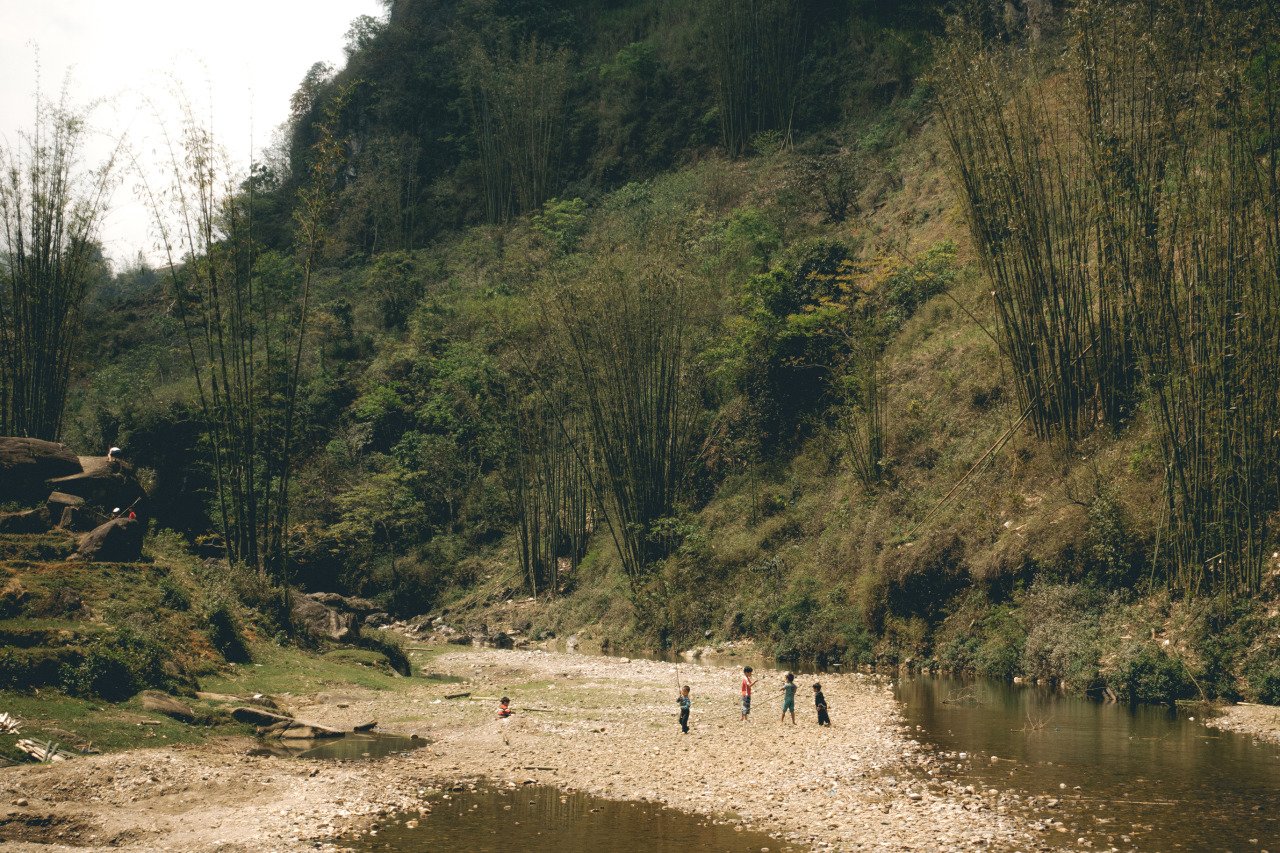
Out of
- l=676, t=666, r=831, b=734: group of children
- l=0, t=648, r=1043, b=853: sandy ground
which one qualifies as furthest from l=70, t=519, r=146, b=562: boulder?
l=676, t=666, r=831, b=734: group of children

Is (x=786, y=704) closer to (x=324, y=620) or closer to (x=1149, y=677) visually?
(x=1149, y=677)

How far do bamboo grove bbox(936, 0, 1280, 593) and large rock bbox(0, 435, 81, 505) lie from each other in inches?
673

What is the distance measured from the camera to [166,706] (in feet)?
37.9

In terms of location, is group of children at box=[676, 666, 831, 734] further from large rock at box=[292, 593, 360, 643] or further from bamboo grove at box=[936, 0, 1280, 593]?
large rock at box=[292, 593, 360, 643]

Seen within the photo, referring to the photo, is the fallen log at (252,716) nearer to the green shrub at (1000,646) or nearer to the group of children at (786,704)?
the group of children at (786,704)

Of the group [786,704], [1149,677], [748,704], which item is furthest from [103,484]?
[1149,677]

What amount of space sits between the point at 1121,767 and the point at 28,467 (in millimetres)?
17073

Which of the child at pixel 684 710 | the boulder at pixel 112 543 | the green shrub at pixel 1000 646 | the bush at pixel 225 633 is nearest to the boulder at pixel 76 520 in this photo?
the boulder at pixel 112 543

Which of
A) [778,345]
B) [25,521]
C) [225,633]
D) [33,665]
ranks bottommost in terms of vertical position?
[225,633]

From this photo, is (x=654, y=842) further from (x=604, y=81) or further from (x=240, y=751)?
(x=604, y=81)

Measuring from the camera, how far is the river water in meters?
7.41

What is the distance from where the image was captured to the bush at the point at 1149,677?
13078 millimetres

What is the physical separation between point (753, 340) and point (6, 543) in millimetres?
18386

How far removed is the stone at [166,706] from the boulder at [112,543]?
4.42m
